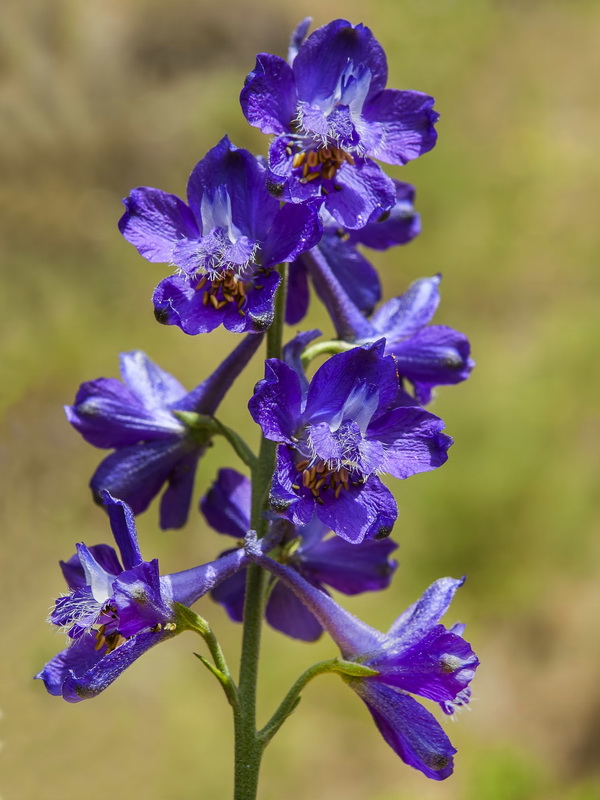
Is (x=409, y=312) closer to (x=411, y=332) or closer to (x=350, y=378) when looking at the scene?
(x=411, y=332)

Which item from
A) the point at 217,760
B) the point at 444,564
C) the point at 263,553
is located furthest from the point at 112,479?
the point at 444,564

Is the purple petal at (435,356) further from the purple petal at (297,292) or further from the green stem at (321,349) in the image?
the purple petal at (297,292)

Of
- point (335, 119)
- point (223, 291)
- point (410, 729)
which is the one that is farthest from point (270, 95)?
point (410, 729)

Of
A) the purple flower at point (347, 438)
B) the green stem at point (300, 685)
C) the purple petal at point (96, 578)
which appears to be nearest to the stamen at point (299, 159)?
Result: the purple flower at point (347, 438)

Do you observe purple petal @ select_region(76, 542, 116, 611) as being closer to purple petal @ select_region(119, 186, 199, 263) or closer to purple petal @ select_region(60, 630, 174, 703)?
purple petal @ select_region(60, 630, 174, 703)

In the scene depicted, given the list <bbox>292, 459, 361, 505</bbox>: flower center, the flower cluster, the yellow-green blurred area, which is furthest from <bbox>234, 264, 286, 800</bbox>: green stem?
the yellow-green blurred area

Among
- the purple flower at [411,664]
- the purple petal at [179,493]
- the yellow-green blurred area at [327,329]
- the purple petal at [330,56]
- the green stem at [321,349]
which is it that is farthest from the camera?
the yellow-green blurred area at [327,329]
